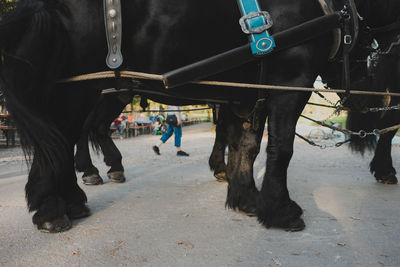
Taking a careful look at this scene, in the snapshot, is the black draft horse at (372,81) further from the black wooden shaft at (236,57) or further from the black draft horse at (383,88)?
the black wooden shaft at (236,57)

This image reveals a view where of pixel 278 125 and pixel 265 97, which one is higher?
pixel 265 97

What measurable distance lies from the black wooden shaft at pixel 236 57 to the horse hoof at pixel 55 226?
138cm

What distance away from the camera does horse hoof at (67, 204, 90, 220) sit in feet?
9.12

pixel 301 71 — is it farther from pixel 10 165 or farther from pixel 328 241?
pixel 10 165

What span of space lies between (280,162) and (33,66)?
6.32ft

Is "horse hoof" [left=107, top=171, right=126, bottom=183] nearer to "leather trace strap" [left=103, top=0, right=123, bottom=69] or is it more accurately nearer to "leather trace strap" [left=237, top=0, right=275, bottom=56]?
"leather trace strap" [left=103, top=0, right=123, bottom=69]

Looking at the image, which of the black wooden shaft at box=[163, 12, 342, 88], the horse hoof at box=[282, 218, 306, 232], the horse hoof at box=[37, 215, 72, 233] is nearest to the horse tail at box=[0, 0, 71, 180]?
the horse hoof at box=[37, 215, 72, 233]

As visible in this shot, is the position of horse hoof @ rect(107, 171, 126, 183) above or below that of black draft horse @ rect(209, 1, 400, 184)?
below

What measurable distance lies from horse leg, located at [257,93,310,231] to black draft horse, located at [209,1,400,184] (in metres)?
0.57

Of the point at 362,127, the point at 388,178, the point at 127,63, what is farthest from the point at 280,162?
the point at 388,178

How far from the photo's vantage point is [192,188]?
3961 mm

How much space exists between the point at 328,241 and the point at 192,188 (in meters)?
1.97

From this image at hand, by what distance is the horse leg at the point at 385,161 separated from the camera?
4.15 metres

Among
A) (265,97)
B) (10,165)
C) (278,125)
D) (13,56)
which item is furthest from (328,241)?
(10,165)
